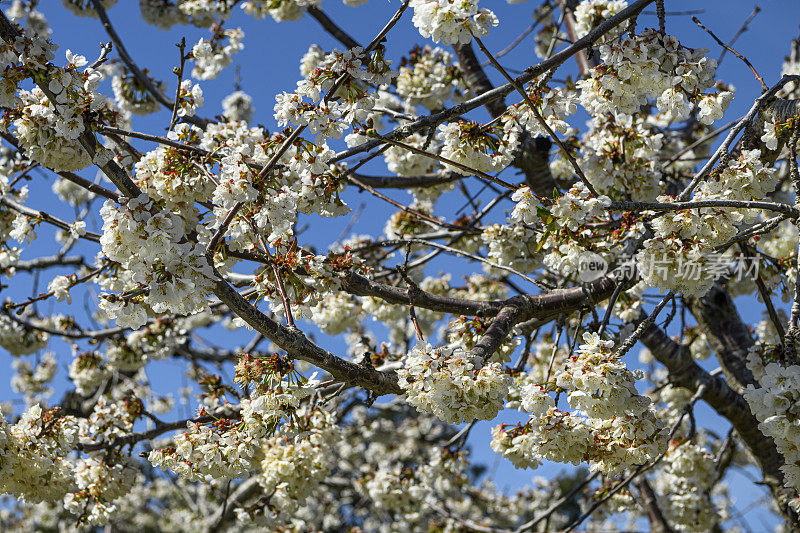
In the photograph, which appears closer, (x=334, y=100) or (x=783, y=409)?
(x=783, y=409)

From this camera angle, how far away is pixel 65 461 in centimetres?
332

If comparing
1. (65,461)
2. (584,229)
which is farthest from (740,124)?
(65,461)

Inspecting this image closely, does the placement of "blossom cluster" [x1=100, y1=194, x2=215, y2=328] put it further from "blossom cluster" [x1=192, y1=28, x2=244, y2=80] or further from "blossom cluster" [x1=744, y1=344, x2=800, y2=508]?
"blossom cluster" [x1=192, y1=28, x2=244, y2=80]

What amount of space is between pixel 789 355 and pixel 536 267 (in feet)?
6.21

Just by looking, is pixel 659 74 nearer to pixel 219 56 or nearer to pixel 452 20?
pixel 452 20

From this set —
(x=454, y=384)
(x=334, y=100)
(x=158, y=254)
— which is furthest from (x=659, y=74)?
(x=158, y=254)

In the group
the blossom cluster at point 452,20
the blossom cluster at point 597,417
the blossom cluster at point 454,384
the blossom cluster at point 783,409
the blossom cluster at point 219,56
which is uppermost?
the blossom cluster at point 219,56

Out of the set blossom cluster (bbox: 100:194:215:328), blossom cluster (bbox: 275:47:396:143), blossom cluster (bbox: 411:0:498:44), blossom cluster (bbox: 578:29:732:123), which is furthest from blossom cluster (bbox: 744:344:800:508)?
blossom cluster (bbox: 100:194:215:328)

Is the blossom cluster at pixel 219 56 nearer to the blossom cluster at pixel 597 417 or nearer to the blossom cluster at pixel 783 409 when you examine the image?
the blossom cluster at pixel 597 417

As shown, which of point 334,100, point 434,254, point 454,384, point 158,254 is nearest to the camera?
point 158,254

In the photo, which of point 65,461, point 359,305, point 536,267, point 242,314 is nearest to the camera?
point 242,314

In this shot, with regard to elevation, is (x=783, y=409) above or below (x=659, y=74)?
below

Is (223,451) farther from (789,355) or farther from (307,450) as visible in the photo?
(789,355)

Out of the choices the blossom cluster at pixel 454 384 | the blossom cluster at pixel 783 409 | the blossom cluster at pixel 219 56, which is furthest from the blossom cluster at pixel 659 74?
the blossom cluster at pixel 219 56
